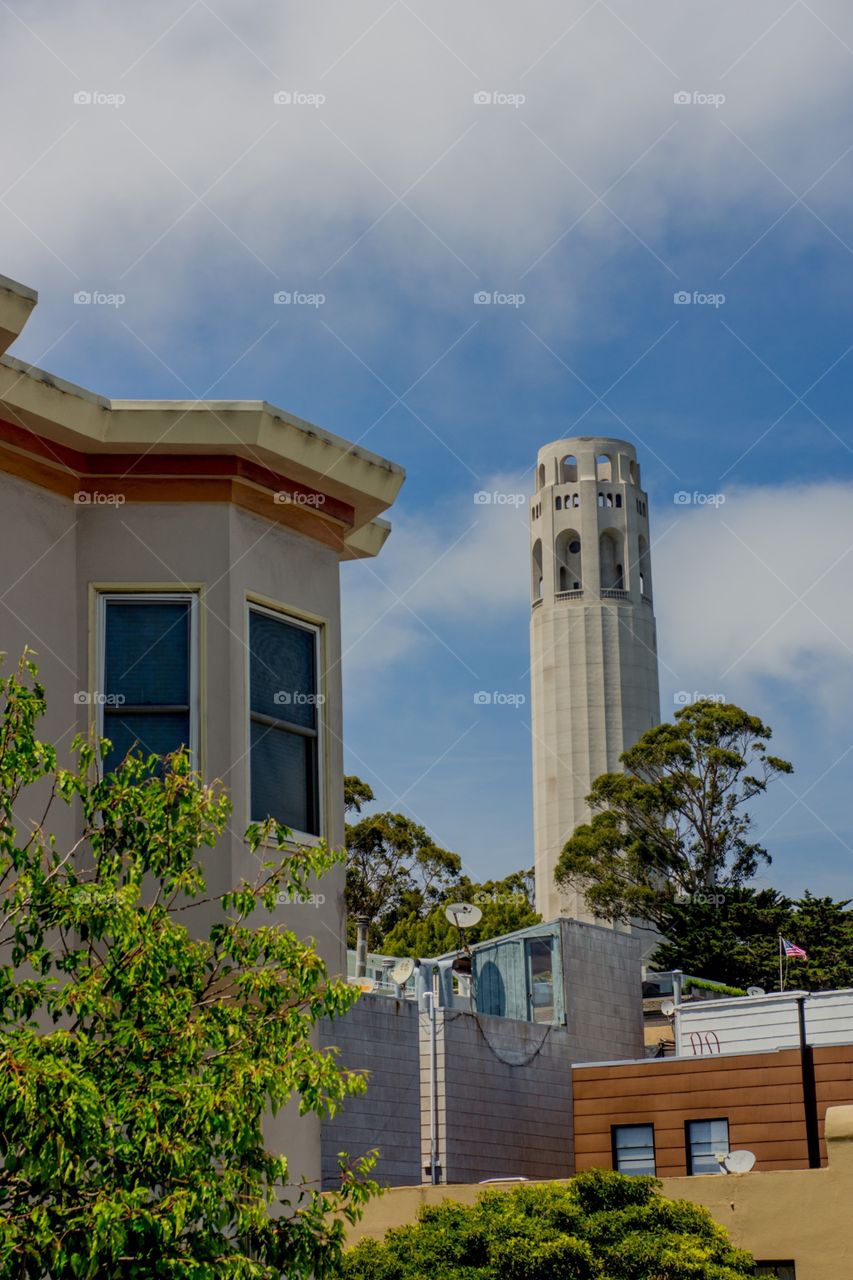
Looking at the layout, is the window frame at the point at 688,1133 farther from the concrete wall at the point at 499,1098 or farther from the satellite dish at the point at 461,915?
the satellite dish at the point at 461,915

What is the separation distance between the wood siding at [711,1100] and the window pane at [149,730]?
16699 millimetres

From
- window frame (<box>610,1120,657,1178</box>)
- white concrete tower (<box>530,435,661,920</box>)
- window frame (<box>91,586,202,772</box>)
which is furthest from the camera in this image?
white concrete tower (<box>530,435,661,920</box>)

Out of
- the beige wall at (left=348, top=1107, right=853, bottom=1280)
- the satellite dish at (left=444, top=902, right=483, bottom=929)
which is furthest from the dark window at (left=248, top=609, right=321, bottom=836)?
the satellite dish at (left=444, top=902, right=483, bottom=929)

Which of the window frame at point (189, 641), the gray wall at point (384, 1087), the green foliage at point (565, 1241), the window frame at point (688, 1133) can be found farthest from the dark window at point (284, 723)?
the window frame at point (688, 1133)

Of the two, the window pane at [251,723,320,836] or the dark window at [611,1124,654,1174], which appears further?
the dark window at [611,1124,654,1174]

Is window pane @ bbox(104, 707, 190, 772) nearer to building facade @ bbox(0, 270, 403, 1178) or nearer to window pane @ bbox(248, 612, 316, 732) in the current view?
building facade @ bbox(0, 270, 403, 1178)

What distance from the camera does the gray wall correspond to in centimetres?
2306

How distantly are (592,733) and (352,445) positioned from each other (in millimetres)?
93761

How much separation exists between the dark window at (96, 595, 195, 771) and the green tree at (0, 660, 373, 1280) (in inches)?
80.9

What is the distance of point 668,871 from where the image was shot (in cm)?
6900

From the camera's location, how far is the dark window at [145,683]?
9.76 meters

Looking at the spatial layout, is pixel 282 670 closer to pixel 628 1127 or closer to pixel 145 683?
pixel 145 683

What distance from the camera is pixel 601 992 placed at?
100 feet

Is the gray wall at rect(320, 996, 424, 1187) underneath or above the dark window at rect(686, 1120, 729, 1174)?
above
